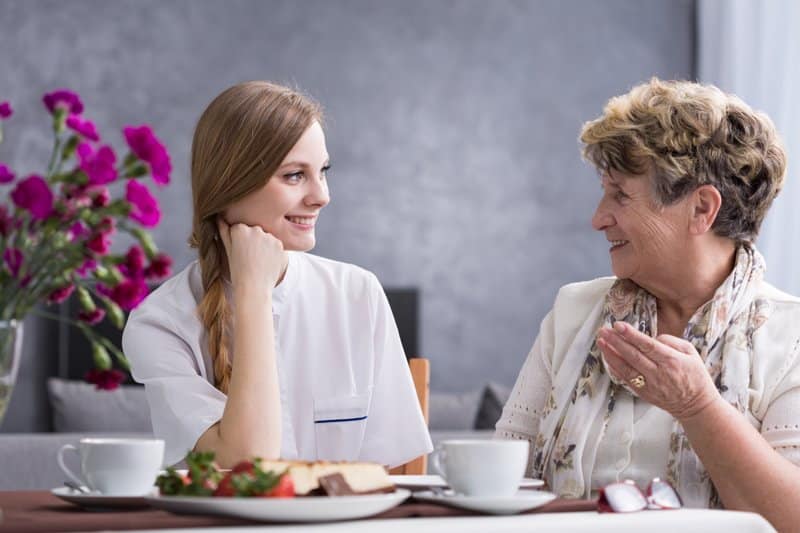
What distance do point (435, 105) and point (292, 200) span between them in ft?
11.4

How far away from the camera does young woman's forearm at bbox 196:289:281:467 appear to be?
Result: 1.63 metres

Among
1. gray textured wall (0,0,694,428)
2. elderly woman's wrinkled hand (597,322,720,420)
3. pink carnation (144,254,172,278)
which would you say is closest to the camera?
pink carnation (144,254,172,278)

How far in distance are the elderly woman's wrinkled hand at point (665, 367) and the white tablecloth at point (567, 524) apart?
456 millimetres

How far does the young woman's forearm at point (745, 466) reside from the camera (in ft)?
5.14

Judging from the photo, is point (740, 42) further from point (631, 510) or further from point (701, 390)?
point (631, 510)

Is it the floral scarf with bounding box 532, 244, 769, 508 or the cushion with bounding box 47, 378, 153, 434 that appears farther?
the cushion with bounding box 47, 378, 153, 434

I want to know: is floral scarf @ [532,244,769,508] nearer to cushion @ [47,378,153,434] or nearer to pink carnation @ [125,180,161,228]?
pink carnation @ [125,180,161,228]

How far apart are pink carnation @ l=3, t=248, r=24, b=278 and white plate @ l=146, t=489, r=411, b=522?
0.84 feet

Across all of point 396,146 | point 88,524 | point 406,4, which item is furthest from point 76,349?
point 88,524

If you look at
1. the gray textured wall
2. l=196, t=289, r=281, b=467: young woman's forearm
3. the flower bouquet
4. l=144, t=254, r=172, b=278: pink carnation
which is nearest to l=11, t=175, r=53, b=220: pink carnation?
the flower bouquet

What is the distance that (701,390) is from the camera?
1.57 m

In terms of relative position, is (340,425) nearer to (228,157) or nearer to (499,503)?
(228,157)

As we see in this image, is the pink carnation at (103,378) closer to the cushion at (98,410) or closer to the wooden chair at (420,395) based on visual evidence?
the wooden chair at (420,395)

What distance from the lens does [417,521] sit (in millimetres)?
1040
